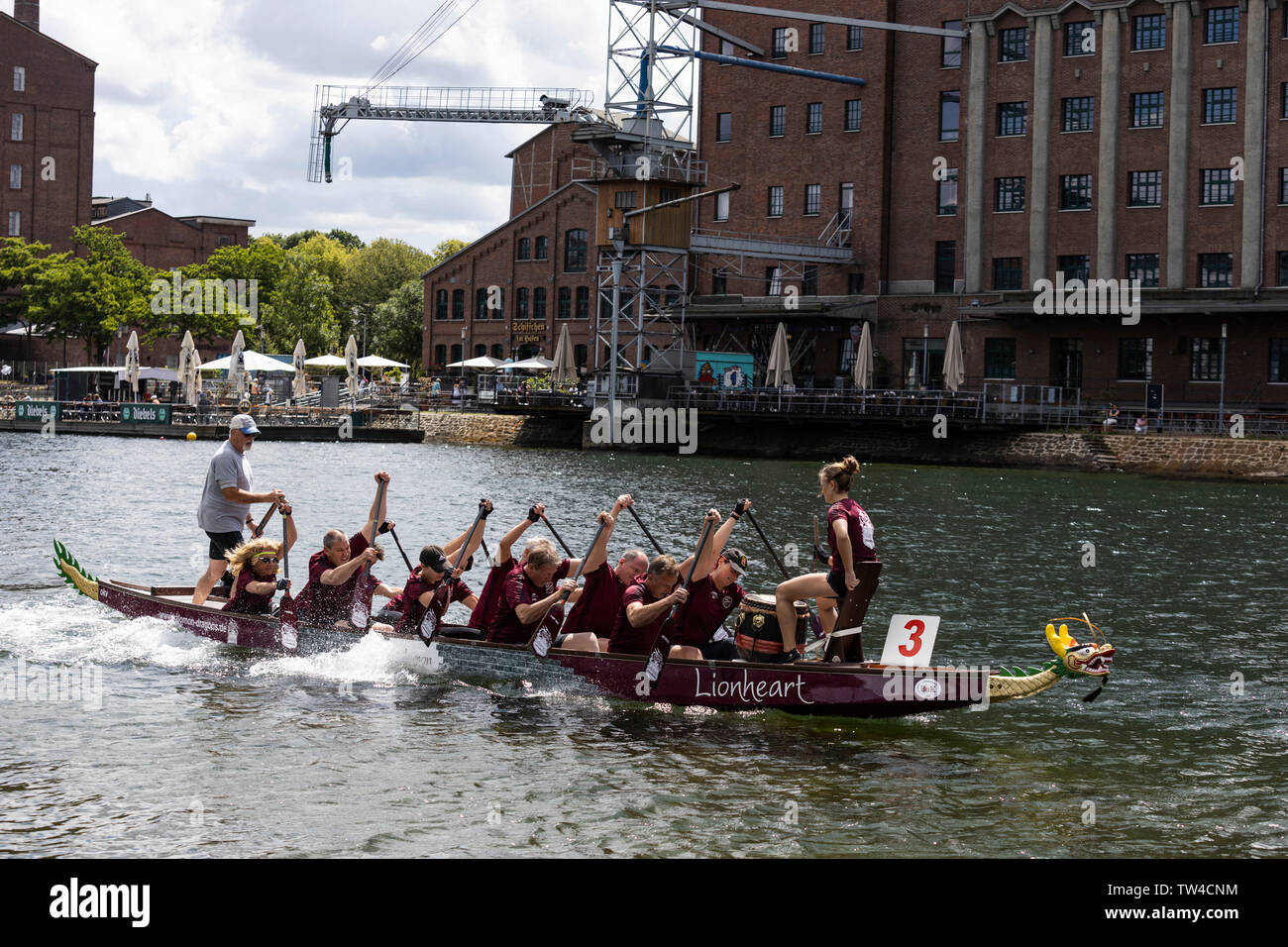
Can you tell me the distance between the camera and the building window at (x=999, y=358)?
64.7 m

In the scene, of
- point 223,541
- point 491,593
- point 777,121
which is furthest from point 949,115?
point 491,593

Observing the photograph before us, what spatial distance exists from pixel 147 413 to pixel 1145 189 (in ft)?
154

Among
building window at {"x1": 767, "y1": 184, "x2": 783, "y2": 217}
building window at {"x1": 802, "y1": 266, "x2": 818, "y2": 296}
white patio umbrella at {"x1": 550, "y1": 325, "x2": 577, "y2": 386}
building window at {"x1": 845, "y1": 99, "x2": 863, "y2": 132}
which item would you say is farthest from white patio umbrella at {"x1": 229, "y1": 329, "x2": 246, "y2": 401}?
building window at {"x1": 845, "y1": 99, "x2": 863, "y2": 132}

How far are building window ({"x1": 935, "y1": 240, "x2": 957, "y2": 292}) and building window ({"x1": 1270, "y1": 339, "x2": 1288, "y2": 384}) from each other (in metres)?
14.9

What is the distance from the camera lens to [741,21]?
72.7 m

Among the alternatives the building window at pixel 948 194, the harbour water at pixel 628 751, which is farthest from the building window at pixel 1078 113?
the harbour water at pixel 628 751

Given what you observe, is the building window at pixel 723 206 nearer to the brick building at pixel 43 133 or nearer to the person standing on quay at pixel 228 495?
the brick building at pixel 43 133

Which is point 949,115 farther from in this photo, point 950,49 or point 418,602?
point 418,602

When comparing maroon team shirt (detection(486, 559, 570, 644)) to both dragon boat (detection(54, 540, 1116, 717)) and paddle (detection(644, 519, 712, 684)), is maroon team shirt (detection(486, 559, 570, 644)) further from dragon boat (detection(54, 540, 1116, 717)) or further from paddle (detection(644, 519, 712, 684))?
paddle (detection(644, 519, 712, 684))

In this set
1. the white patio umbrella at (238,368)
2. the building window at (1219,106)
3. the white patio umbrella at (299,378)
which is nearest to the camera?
the building window at (1219,106)

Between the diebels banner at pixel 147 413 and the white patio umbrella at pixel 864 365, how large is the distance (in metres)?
32.3
